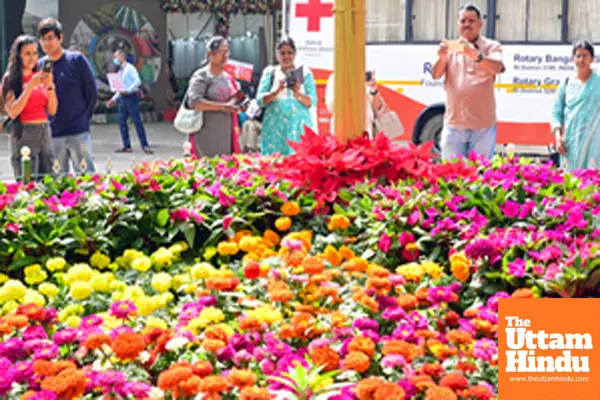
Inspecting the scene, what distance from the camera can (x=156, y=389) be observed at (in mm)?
3193

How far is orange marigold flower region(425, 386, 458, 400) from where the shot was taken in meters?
2.97

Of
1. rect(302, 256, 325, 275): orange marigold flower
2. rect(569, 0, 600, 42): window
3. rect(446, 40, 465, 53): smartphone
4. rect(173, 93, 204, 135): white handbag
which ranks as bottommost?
rect(302, 256, 325, 275): orange marigold flower

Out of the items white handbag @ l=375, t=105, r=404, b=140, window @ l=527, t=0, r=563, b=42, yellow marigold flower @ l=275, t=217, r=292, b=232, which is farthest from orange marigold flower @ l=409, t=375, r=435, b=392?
window @ l=527, t=0, r=563, b=42

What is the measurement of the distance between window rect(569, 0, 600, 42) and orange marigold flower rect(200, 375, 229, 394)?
12.2 m

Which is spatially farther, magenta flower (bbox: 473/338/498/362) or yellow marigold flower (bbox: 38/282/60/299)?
yellow marigold flower (bbox: 38/282/60/299)

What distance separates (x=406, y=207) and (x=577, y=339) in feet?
5.09

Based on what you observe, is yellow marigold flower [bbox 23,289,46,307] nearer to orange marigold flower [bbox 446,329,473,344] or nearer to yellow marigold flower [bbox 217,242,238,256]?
yellow marigold flower [bbox 217,242,238,256]

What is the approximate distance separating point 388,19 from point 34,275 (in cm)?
1158

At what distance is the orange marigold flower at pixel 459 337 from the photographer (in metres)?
3.45

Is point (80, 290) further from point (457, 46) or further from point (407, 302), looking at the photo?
point (457, 46)

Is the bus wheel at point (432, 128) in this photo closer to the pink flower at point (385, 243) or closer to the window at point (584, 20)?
the window at point (584, 20)

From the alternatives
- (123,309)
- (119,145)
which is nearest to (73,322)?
(123,309)

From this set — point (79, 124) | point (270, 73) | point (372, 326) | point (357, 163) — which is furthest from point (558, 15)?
point (372, 326)

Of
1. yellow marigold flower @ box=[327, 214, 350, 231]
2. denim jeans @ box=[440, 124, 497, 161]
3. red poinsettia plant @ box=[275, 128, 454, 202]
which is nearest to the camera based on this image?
yellow marigold flower @ box=[327, 214, 350, 231]
